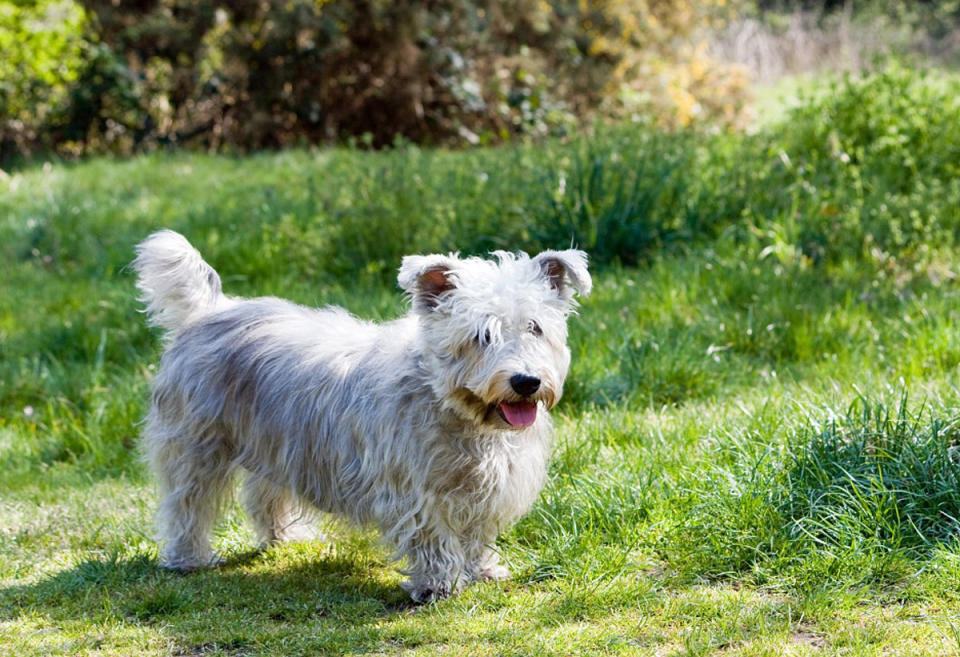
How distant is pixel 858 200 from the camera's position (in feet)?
27.6

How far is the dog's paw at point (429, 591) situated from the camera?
15.1ft

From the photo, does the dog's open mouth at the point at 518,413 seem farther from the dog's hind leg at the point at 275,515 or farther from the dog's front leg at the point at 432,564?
the dog's hind leg at the point at 275,515

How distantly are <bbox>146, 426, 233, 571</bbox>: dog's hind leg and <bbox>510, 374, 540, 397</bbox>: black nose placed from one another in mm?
1554

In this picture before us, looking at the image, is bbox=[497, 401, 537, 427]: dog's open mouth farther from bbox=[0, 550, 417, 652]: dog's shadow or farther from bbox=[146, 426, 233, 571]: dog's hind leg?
bbox=[146, 426, 233, 571]: dog's hind leg

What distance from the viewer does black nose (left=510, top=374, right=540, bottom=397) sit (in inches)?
167

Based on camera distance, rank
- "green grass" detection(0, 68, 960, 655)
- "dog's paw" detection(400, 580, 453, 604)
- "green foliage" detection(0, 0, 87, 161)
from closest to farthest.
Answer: "green grass" detection(0, 68, 960, 655) < "dog's paw" detection(400, 580, 453, 604) < "green foliage" detection(0, 0, 87, 161)

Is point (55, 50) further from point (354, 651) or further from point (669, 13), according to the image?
point (354, 651)

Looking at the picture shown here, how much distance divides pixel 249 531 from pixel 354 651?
1586 millimetres

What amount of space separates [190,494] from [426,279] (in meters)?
1.50

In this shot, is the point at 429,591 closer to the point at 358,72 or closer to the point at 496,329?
the point at 496,329

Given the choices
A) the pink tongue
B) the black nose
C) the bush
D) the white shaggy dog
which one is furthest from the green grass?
the bush

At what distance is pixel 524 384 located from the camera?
4.26 metres

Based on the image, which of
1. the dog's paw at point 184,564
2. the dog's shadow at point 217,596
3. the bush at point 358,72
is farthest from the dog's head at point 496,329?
the bush at point 358,72

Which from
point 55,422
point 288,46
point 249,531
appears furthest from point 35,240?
point 249,531
